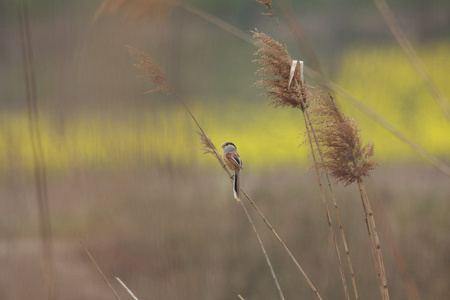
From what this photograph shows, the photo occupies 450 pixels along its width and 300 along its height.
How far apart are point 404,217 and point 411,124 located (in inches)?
10.5

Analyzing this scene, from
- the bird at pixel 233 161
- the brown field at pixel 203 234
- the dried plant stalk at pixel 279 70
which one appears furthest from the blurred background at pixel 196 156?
the dried plant stalk at pixel 279 70

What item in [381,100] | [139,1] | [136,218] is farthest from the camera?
[381,100]

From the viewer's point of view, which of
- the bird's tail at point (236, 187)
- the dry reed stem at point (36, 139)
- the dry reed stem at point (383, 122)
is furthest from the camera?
the dry reed stem at point (36, 139)

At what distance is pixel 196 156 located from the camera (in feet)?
4.61

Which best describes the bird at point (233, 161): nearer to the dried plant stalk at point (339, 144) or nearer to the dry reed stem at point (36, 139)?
the dried plant stalk at point (339, 144)

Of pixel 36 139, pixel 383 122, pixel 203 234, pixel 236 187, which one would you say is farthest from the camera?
pixel 203 234

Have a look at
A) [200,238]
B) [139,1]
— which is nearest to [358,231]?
[200,238]

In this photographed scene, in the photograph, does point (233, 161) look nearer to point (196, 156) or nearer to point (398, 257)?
point (196, 156)

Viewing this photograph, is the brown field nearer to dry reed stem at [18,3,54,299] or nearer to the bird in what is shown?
dry reed stem at [18,3,54,299]

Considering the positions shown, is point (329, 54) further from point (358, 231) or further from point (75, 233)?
point (75, 233)

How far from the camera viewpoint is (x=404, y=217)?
142cm

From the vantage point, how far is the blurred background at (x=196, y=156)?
1385 millimetres

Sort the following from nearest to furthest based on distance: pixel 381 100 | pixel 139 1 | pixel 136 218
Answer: pixel 139 1
pixel 136 218
pixel 381 100

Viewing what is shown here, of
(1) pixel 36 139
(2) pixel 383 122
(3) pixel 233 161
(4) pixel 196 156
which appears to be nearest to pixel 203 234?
(4) pixel 196 156
